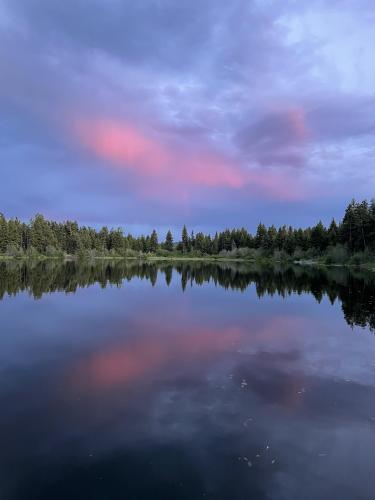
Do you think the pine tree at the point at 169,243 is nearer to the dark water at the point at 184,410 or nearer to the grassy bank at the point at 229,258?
the grassy bank at the point at 229,258

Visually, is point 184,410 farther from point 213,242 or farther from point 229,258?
point 213,242

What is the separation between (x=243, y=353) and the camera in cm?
1521

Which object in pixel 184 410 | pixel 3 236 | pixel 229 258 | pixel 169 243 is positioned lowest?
pixel 184 410

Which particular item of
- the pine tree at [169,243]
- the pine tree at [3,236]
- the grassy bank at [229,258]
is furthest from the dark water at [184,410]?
the pine tree at [169,243]

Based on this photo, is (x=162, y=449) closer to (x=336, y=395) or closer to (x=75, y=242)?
(x=336, y=395)

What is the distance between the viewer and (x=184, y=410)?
9.64 m

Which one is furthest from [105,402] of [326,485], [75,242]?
[75,242]

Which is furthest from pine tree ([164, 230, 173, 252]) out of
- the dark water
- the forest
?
the dark water

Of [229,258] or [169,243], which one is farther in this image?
[169,243]

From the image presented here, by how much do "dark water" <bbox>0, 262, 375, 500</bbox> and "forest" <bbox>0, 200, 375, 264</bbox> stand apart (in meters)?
74.0

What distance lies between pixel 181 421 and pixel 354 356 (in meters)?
9.30

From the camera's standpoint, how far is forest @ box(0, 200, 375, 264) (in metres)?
91.3

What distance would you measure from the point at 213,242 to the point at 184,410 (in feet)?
508

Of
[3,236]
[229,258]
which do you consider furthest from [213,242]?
[3,236]
